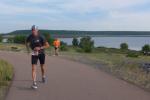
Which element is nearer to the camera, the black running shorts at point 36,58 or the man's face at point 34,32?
the man's face at point 34,32

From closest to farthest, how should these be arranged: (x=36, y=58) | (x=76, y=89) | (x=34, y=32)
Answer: (x=76, y=89) → (x=34, y=32) → (x=36, y=58)

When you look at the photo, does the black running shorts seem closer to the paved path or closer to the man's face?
the man's face

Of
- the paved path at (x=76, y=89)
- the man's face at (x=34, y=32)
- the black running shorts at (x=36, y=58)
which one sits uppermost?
the man's face at (x=34, y=32)

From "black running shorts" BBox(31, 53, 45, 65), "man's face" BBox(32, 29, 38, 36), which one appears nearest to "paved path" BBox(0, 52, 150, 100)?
"black running shorts" BBox(31, 53, 45, 65)

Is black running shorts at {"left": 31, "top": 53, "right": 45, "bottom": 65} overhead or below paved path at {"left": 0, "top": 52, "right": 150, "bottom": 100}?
overhead

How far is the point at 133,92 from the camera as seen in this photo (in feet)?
44.1

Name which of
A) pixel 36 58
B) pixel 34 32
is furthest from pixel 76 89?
pixel 34 32

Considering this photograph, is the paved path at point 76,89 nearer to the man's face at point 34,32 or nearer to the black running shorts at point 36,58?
the black running shorts at point 36,58

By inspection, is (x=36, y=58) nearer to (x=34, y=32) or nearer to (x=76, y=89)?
(x=34, y=32)

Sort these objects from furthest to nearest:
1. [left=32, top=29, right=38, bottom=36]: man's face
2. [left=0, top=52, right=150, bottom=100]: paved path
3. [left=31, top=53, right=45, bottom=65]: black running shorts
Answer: [left=31, top=53, right=45, bottom=65]: black running shorts < [left=32, top=29, right=38, bottom=36]: man's face < [left=0, top=52, right=150, bottom=100]: paved path

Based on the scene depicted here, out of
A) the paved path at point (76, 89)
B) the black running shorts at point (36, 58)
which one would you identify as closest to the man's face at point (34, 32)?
the black running shorts at point (36, 58)

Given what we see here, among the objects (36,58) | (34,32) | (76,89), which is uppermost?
(34,32)

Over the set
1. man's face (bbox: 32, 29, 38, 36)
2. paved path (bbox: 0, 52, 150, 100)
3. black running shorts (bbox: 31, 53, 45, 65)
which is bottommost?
paved path (bbox: 0, 52, 150, 100)

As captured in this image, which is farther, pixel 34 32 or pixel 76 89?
pixel 34 32
